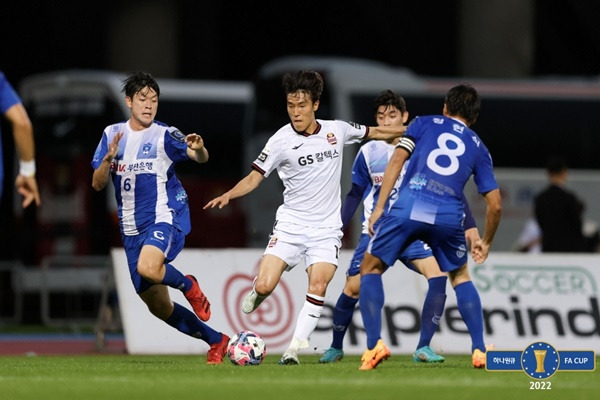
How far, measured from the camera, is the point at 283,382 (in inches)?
403

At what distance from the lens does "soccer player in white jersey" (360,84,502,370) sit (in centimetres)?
1152

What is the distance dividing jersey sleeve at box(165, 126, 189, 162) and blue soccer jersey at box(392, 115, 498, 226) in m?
2.06

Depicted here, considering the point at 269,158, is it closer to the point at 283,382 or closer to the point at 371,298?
the point at 371,298

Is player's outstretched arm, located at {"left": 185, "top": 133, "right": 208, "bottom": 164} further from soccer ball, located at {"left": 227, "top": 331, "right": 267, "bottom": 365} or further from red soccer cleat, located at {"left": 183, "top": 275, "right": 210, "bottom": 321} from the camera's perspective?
soccer ball, located at {"left": 227, "top": 331, "right": 267, "bottom": 365}

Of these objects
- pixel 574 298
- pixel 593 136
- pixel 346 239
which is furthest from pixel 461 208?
pixel 593 136

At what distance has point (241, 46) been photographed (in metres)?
36.4

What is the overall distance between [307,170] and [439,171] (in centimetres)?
121

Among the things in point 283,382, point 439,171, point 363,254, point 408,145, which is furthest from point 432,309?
point 283,382

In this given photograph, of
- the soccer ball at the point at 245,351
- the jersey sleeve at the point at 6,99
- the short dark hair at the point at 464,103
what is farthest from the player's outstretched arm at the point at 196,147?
the jersey sleeve at the point at 6,99

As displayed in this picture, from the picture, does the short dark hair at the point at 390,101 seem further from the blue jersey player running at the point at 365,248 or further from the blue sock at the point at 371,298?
the blue sock at the point at 371,298

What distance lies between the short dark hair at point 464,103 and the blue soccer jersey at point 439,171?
4.9 inches

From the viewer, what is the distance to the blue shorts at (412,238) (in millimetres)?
11531

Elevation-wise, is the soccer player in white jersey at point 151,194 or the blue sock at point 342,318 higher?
the soccer player in white jersey at point 151,194

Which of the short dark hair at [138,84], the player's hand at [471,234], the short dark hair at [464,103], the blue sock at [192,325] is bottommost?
the blue sock at [192,325]
